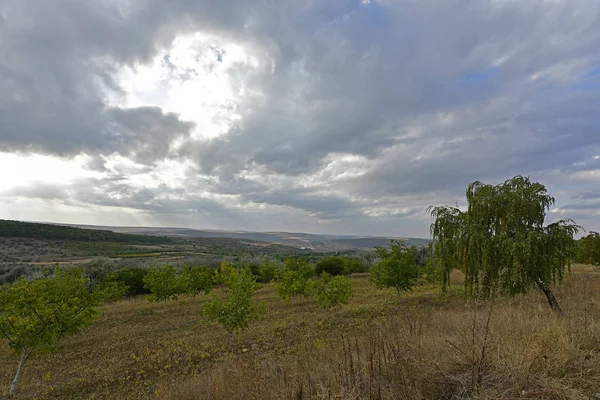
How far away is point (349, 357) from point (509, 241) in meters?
8.51

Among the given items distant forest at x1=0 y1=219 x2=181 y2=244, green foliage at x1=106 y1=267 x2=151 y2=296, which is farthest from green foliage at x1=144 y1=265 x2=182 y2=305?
distant forest at x1=0 y1=219 x2=181 y2=244

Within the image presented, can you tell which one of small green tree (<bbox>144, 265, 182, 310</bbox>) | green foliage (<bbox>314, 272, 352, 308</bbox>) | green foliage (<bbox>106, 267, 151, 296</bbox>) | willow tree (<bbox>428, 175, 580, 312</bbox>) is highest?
willow tree (<bbox>428, 175, 580, 312</bbox>)

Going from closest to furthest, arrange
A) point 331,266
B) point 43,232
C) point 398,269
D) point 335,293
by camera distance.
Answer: point 398,269
point 335,293
point 331,266
point 43,232

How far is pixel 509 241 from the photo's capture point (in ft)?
34.0

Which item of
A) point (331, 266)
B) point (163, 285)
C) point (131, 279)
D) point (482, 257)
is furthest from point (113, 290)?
point (331, 266)

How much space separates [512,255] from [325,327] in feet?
29.5

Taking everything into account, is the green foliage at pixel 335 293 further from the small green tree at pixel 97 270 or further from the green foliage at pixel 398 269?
the small green tree at pixel 97 270

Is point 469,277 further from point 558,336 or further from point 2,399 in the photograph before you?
point 2,399

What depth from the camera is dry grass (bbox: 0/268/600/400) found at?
4117 mm

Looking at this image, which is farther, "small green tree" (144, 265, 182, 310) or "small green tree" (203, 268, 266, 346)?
"small green tree" (144, 265, 182, 310)

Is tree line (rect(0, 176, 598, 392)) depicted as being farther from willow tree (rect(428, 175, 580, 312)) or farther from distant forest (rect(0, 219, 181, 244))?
distant forest (rect(0, 219, 181, 244))

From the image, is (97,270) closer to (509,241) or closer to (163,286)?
(163,286)

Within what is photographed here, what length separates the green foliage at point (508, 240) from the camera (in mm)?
10305

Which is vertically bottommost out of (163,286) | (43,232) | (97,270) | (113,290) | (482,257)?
(97,270)
